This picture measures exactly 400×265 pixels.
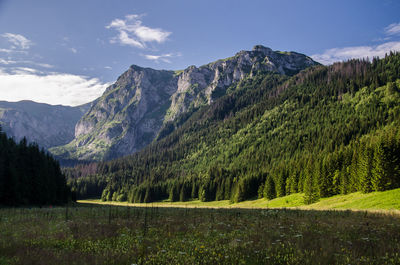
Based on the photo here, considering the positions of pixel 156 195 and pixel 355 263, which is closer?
pixel 355 263

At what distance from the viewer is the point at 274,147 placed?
7333 inches

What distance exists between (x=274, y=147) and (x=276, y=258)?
187 meters

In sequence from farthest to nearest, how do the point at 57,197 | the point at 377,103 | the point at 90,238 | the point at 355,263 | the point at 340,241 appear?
the point at 377,103, the point at 57,197, the point at 90,238, the point at 340,241, the point at 355,263

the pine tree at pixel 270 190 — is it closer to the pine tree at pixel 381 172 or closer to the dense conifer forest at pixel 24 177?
the pine tree at pixel 381 172

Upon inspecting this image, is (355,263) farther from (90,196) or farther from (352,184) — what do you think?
(90,196)

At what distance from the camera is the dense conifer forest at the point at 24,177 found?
4647cm

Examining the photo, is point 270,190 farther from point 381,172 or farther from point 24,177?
point 24,177

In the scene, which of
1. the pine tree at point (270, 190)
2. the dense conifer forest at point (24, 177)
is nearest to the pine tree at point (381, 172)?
the pine tree at point (270, 190)

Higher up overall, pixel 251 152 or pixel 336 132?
pixel 336 132

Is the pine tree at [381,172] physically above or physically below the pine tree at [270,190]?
above

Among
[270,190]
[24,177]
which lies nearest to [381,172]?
[270,190]

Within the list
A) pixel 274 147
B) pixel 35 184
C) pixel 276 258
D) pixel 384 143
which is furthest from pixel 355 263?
pixel 274 147

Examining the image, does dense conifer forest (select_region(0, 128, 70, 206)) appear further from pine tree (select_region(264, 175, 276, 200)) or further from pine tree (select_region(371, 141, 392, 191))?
pine tree (select_region(371, 141, 392, 191))

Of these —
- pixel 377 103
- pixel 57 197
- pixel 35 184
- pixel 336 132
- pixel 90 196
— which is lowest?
pixel 90 196
